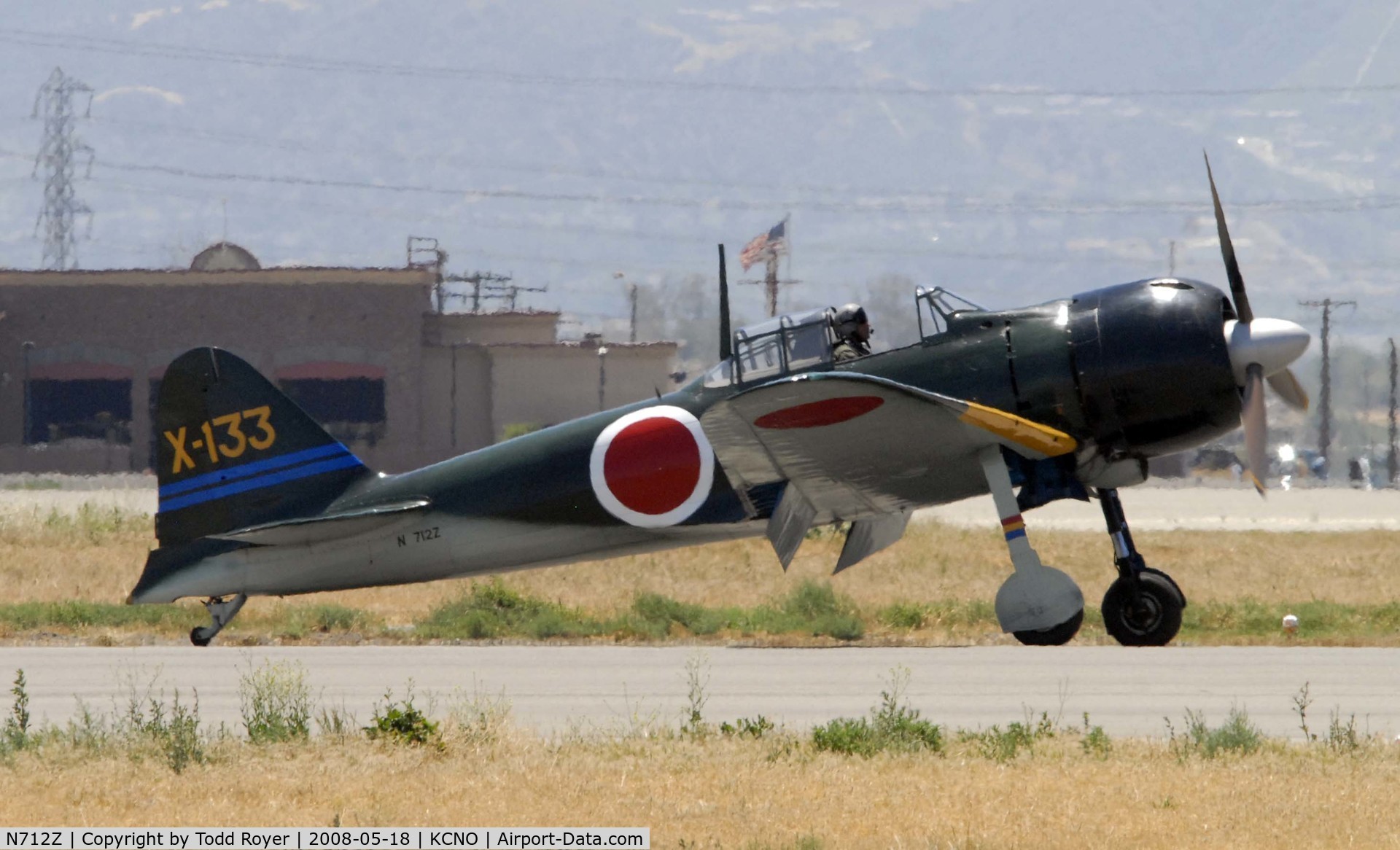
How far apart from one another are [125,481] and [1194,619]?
4690cm

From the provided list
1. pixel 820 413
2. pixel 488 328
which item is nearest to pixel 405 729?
pixel 820 413

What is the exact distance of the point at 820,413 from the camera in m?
12.0

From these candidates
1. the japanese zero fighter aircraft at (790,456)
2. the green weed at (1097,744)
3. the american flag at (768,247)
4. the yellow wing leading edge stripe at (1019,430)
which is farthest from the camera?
the american flag at (768,247)

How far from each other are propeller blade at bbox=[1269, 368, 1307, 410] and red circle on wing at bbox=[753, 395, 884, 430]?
3110 millimetres

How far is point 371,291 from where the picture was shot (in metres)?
66.9

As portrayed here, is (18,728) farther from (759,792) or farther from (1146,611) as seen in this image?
(1146,611)

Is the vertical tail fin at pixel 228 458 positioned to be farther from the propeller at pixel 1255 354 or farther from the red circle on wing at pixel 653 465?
the propeller at pixel 1255 354

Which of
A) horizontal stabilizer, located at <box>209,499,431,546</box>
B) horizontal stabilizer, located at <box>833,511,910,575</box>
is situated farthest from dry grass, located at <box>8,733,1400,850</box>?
horizontal stabilizer, located at <box>209,499,431,546</box>

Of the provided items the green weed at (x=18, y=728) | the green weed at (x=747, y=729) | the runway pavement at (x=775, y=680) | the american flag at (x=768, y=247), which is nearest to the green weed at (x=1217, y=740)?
the runway pavement at (x=775, y=680)

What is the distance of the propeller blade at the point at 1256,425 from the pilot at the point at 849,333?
2.77m

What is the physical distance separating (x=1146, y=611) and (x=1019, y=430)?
2.01 meters

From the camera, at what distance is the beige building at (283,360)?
6712cm

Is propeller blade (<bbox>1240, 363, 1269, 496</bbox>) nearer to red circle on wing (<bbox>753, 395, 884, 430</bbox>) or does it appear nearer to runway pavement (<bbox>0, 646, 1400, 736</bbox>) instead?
runway pavement (<bbox>0, 646, 1400, 736</bbox>)

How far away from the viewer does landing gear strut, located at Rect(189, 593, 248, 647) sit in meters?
14.3
